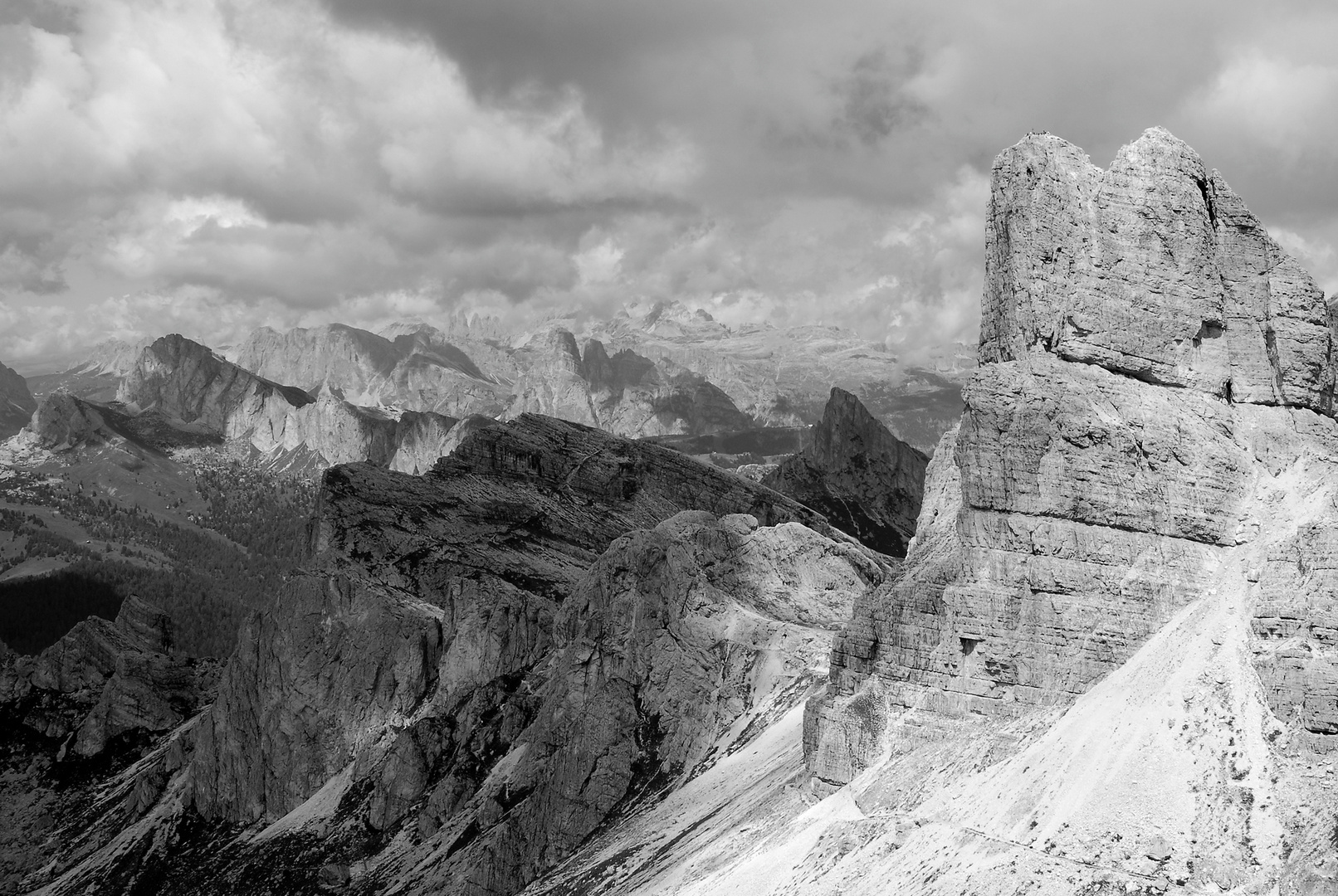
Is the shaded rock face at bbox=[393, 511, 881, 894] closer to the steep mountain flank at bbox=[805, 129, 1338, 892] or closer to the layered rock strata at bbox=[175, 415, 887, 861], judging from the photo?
the layered rock strata at bbox=[175, 415, 887, 861]

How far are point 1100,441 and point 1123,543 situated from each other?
5.48 m

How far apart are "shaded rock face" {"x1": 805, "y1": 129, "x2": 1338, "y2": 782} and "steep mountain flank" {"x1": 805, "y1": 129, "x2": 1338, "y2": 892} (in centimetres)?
13

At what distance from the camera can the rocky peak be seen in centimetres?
7981

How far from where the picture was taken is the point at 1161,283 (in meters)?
80.6

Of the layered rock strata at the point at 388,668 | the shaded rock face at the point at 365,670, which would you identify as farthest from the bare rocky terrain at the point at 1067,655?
the shaded rock face at the point at 365,670

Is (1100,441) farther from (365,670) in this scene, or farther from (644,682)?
(365,670)

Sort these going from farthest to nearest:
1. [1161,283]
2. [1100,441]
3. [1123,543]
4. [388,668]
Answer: [388,668], [1161,283], [1100,441], [1123,543]

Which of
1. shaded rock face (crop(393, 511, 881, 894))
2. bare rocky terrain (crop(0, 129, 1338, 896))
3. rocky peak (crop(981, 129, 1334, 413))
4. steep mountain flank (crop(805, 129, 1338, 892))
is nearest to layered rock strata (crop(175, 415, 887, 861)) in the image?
shaded rock face (crop(393, 511, 881, 894))

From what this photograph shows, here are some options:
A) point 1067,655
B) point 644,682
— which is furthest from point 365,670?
point 1067,655

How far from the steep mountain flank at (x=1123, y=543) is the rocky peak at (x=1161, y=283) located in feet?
0.40

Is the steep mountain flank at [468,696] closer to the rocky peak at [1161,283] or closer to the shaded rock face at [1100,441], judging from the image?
the shaded rock face at [1100,441]

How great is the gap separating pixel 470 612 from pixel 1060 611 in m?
95.9

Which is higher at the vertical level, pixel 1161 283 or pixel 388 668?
pixel 1161 283

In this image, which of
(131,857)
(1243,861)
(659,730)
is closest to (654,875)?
(659,730)
